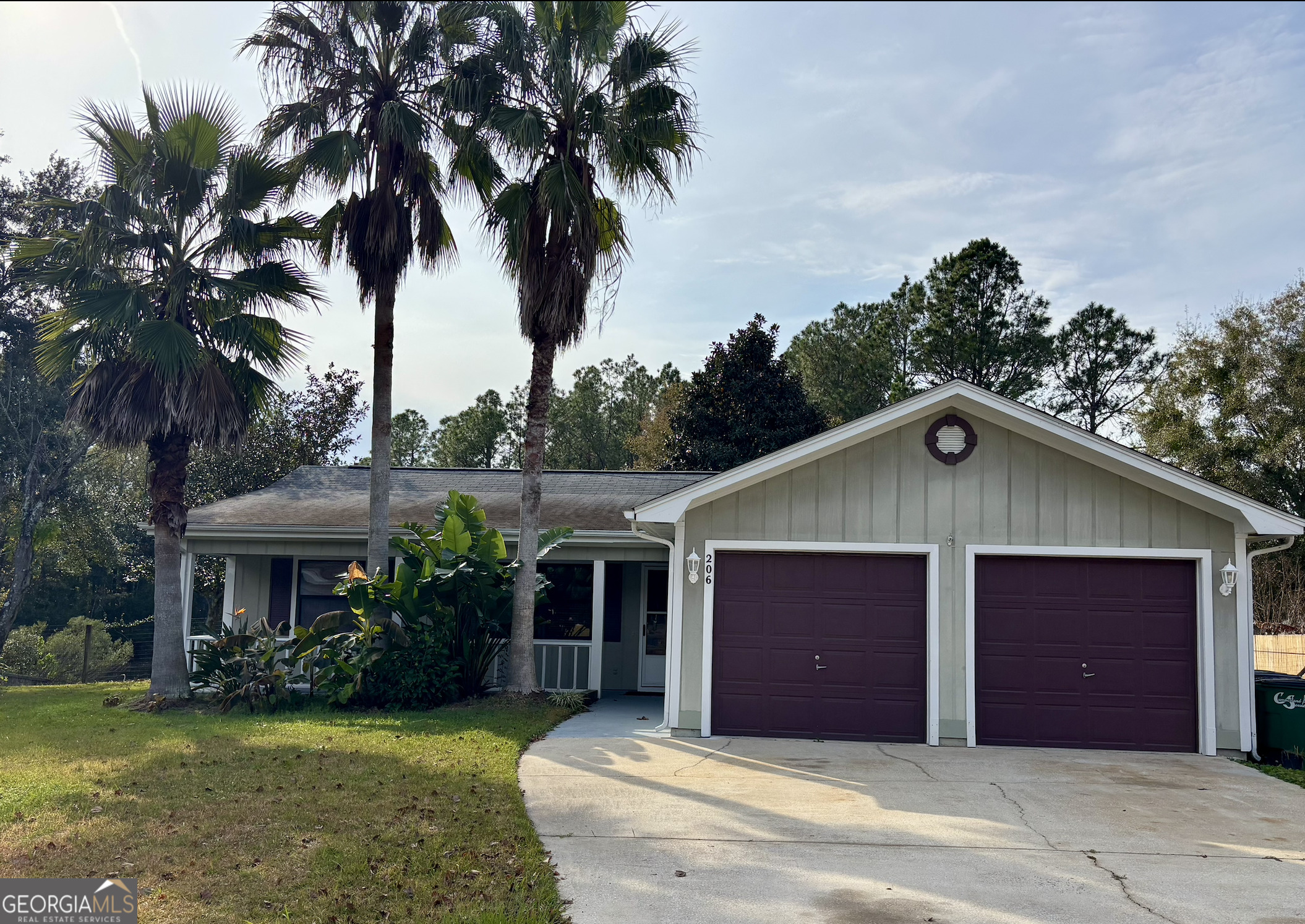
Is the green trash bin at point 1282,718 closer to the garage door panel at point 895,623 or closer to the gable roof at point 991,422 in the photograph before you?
the gable roof at point 991,422

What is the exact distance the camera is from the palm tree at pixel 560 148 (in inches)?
485

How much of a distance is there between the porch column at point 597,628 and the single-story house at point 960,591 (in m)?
3.12

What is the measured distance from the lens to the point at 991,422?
1089 centimetres

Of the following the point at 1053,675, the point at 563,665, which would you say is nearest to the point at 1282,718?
the point at 1053,675

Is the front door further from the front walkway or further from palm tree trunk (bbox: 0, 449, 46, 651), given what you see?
palm tree trunk (bbox: 0, 449, 46, 651)

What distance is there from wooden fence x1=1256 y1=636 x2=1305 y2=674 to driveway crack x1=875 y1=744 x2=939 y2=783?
7.79 m

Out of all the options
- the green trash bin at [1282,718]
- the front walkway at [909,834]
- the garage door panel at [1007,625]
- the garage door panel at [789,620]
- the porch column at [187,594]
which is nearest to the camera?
the front walkway at [909,834]

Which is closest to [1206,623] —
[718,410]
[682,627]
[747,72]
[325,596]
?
[682,627]

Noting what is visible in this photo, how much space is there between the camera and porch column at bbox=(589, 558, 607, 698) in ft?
46.3

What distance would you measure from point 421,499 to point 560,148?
6.67 metres

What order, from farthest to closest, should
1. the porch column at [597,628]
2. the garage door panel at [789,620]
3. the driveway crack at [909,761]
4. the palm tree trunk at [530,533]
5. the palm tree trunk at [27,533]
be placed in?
the palm tree trunk at [27,533] → the porch column at [597,628] → the palm tree trunk at [530,533] → the garage door panel at [789,620] → the driveway crack at [909,761]

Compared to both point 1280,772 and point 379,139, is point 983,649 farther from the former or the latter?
point 379,139

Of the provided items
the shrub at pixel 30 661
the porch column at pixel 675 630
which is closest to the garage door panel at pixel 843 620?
the porch column at pixel 675 630

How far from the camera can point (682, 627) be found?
11008mm
